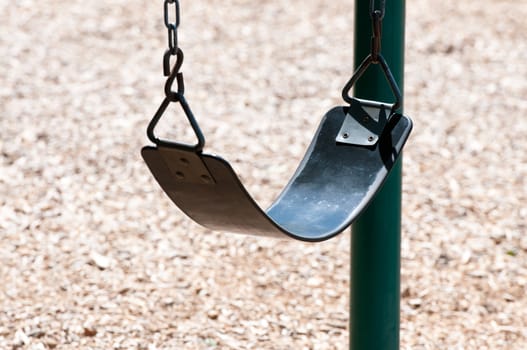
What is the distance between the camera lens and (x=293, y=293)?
3490 mm

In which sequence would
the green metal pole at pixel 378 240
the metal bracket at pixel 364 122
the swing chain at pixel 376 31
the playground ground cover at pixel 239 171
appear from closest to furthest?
the swing chain at pixel 376 31 < the metal bracket at pixel 364 122 < the green metal pole at pixel 378 240 < the playground ground cover at pixel 239 171

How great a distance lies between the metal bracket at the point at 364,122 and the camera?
2252mm

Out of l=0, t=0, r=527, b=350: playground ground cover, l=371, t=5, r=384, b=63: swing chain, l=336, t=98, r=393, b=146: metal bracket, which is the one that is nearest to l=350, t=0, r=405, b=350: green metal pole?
l=336, t=98, r=393, b=146: metal bracket

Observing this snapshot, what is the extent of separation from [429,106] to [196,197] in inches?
141

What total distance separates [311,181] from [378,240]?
0.92 ft

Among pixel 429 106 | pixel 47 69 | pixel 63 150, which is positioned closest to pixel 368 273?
pixel 63 150

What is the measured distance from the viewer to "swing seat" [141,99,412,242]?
1.85 metres

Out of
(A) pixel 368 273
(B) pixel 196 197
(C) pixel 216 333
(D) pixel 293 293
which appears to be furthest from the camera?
(D) pixel 293 293

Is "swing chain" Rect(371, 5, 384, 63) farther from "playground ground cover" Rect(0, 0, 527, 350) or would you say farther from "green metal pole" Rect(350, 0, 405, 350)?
"playground ground cover" Rect(0, 0, 527, 350)

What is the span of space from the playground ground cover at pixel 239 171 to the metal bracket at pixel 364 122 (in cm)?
104

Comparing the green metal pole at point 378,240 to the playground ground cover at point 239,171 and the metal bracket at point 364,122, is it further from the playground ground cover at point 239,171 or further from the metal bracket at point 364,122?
the playground ground cover at point 239,171

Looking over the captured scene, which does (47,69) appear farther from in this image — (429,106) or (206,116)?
(429,106)

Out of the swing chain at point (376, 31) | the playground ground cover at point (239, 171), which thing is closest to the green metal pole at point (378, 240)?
the swing chain at point (376, 31)

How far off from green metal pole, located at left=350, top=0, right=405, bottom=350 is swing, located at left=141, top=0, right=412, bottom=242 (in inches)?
6.9
